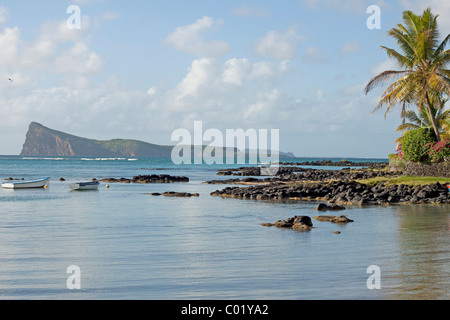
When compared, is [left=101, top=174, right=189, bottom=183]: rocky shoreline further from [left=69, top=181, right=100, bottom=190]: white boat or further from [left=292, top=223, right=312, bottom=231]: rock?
[left=292, top=223, right=312, bottom=231]: rock

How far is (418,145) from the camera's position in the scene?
36.5 metres

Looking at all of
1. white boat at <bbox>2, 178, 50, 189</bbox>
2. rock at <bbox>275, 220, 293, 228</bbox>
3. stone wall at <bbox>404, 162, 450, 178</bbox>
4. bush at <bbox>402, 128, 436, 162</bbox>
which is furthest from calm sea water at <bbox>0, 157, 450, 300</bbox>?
white boat at <bbox>2, 178, 50, 189</bbox>

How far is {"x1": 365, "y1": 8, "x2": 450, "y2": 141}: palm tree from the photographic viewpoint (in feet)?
116

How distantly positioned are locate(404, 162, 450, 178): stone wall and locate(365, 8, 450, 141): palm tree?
2355mm

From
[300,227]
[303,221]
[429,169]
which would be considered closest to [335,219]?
[303,221]

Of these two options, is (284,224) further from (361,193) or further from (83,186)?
(83,186)

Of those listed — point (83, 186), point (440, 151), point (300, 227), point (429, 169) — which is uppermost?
point (440, 151)

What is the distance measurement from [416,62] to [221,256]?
2823cm

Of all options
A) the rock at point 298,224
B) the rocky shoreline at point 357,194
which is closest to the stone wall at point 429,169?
the rocky shoreline at point 357,194

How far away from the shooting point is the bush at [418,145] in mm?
36438

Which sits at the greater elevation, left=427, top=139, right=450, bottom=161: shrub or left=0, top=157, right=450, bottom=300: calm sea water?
left=427, top=139, right=450, bottom=161: shrub

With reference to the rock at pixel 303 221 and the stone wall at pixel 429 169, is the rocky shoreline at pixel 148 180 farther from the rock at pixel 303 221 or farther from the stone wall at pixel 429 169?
the rock at pixel 303 221

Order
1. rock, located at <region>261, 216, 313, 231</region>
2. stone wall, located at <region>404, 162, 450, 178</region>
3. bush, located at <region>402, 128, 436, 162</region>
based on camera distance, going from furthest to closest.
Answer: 1. bush, located at <region>402, 128, 436, 162</region>
2. stone wall, located at <region>404, 162, 450, 178</region>
3. rock, located at <region>261, 216, 313, 231</region>
